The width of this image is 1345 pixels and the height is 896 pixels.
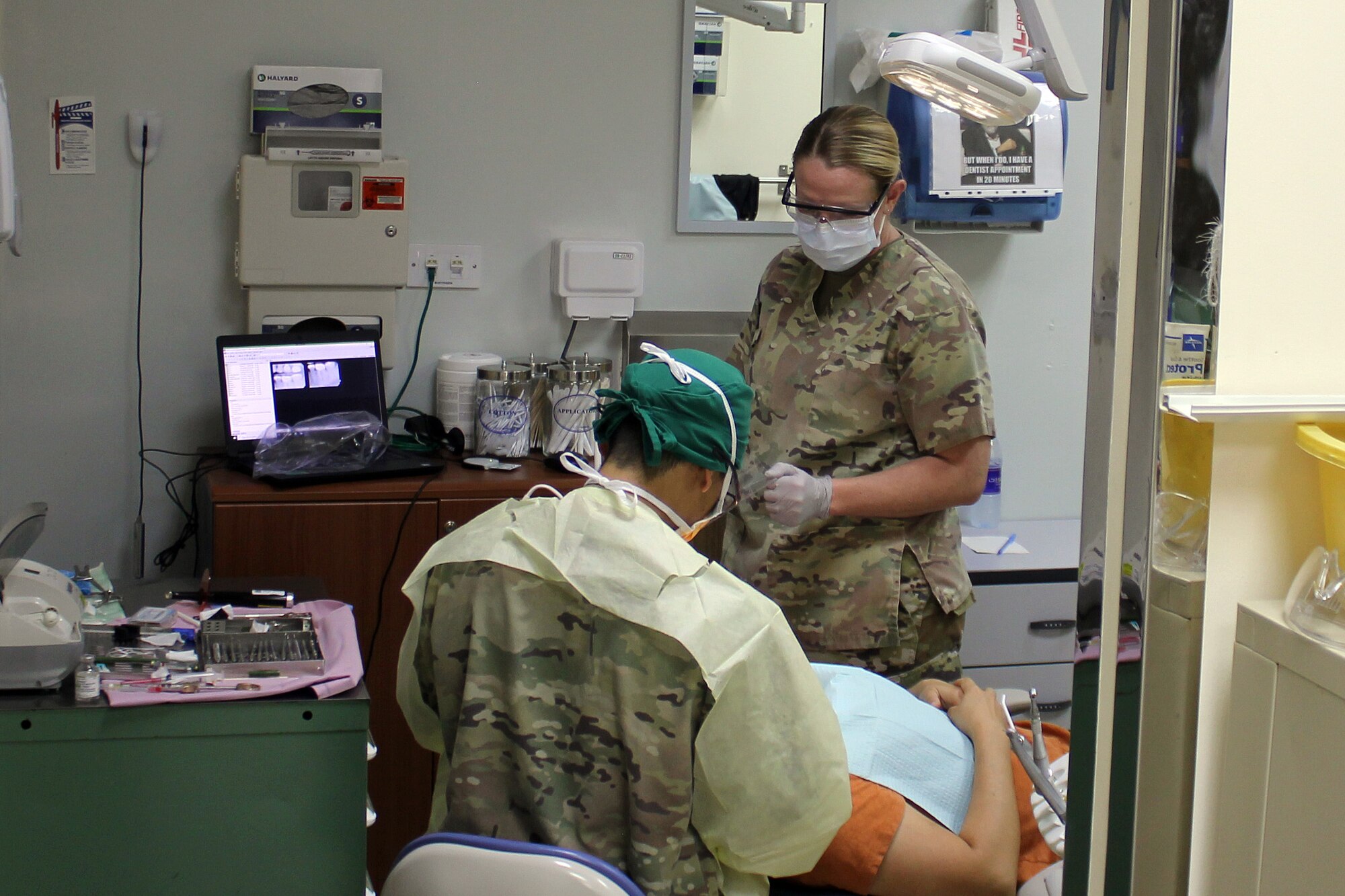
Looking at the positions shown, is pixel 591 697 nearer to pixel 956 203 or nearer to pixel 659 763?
pixel 659 763

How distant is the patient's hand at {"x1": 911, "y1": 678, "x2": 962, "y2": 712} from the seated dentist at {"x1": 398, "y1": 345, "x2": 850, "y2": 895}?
0.55 metres

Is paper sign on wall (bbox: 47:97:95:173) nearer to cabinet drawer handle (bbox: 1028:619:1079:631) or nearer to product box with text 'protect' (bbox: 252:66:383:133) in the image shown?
product box with text 'protect' (bbox: 252:66:383:133)

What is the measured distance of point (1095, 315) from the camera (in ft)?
2.77

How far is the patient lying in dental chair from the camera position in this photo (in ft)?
4.69

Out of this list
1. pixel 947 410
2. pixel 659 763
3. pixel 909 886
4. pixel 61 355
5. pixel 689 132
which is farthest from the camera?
pixel 689 132

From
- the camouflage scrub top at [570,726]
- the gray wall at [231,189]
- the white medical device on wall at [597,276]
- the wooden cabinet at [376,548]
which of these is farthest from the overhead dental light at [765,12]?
the camouflage scrub top at [570,726]

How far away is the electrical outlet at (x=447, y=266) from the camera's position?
9.32 ft

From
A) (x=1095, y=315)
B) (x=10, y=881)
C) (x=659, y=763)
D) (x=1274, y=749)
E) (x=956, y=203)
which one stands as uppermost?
(x=956, y=203)

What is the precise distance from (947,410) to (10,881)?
5.04ft

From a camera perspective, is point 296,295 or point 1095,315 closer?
point 1095,315

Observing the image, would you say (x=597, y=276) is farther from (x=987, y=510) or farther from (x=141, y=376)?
(x=987, y=510)

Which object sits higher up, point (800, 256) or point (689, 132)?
point (689, 132)

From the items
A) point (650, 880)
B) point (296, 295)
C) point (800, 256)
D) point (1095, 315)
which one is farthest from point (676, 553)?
point (296, 295)

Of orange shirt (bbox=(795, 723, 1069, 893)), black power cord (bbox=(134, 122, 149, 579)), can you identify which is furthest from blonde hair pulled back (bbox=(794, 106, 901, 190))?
black power cord (bbox=(134, 122, 149, 579))
